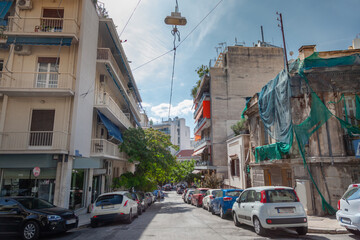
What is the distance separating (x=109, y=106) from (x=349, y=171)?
50.1 feet

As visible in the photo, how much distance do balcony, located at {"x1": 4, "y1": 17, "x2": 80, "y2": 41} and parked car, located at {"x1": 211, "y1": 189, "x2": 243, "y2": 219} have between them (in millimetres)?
12655

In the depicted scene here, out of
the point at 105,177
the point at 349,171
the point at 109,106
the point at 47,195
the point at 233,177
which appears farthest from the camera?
the point at 233,177

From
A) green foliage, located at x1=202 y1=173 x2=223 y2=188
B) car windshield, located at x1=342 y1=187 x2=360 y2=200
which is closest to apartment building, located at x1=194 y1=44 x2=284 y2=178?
green foliage, located at x1=202 y1=173 x2=223 y2=188

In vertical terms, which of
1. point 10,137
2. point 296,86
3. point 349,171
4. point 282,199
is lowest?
point 282,199

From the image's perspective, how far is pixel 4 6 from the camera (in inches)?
622

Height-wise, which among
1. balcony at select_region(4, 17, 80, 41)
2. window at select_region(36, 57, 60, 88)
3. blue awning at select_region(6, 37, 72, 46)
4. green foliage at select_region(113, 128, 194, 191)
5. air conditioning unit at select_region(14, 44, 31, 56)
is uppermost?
balcony at select_region(4, 17, 80, 41)

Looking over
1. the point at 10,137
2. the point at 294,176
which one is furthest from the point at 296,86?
the point at 10,137

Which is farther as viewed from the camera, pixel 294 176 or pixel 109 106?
pixel 109 106

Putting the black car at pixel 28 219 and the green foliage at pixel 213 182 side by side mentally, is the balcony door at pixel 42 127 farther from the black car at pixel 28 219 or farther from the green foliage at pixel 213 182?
the green foliage at pixel 213 182

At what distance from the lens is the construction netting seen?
11.8m

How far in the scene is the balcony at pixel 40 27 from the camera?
48.2 feet

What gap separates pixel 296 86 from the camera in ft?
42.4

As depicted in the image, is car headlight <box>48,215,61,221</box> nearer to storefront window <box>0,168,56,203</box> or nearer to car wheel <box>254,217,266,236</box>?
storefront window <box>0,168,56,203</box>

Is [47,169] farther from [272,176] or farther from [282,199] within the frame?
[272,176]
